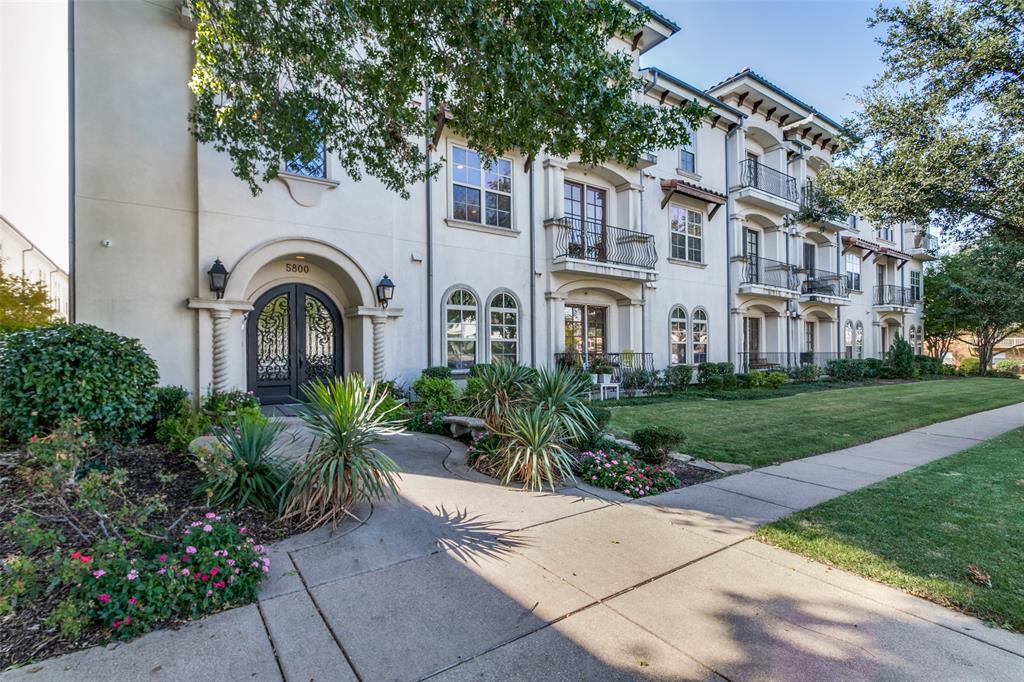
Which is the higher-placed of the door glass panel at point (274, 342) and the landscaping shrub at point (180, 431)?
the door glass panel at point (274, 342)

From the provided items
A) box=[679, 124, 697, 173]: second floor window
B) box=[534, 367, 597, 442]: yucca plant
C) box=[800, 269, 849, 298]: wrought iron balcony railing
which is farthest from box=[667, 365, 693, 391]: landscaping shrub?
box=[534, 367, 597, 442]: yucca plant

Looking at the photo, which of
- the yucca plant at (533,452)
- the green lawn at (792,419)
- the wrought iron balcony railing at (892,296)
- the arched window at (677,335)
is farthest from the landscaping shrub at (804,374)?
the yucca plant at (533,452)

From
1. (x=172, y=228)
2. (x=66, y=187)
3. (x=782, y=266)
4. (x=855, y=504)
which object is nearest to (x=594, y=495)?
(x=855, y=504)

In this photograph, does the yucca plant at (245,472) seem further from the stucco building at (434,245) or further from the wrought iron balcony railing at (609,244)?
the wrought iron balcony railing at (609,244)

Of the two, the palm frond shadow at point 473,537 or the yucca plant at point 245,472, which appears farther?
the yucca plant at point 245,472

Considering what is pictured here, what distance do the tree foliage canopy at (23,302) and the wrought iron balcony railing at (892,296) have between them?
33.1m

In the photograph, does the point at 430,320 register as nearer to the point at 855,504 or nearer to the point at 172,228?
the point at 172,228

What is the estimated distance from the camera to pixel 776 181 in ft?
63.1

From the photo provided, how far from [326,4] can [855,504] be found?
8.59 meters

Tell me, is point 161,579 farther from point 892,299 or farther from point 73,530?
point 892,299

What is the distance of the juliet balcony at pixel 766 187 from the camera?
17719mm

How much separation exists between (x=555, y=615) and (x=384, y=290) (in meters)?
8.39

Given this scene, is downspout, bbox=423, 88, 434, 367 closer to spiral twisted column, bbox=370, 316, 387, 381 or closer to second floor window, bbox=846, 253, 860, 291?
spiral twisted column, bbox=370, 316, 387, 381

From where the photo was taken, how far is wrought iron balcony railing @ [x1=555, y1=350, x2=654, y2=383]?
13469mm
